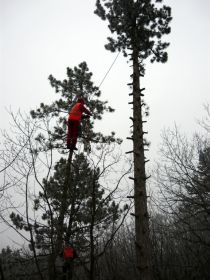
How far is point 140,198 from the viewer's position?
6160 millimetres

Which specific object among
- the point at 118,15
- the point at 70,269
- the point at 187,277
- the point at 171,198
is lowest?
the point at 187,277

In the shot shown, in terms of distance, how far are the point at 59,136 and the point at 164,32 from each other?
5.51 metres

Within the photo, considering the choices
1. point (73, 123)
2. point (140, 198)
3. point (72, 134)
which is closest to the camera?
point (140, 198)

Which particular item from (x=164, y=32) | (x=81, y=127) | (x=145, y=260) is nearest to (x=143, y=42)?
(x=164, y=32)

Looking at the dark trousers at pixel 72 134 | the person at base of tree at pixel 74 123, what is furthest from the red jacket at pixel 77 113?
the dark trousers at pixel 72 134

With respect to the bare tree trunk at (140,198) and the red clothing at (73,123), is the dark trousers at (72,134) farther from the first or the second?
the bare tree trunk at (140,198)

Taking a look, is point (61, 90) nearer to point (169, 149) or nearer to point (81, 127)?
point (81, 127)

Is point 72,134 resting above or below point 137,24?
below

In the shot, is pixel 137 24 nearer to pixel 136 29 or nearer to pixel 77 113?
pixel 136 29

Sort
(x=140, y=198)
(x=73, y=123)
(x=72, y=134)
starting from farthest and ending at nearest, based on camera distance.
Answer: (x=73, y=123) → (x=72, y=134) → (x=140, y=198)

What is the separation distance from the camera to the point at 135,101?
25.1 ft

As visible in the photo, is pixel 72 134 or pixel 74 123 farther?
pixel 74 123

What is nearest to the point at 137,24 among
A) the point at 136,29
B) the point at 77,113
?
the point at 136,29

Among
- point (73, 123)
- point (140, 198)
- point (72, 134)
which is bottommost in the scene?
point (140, 198)
